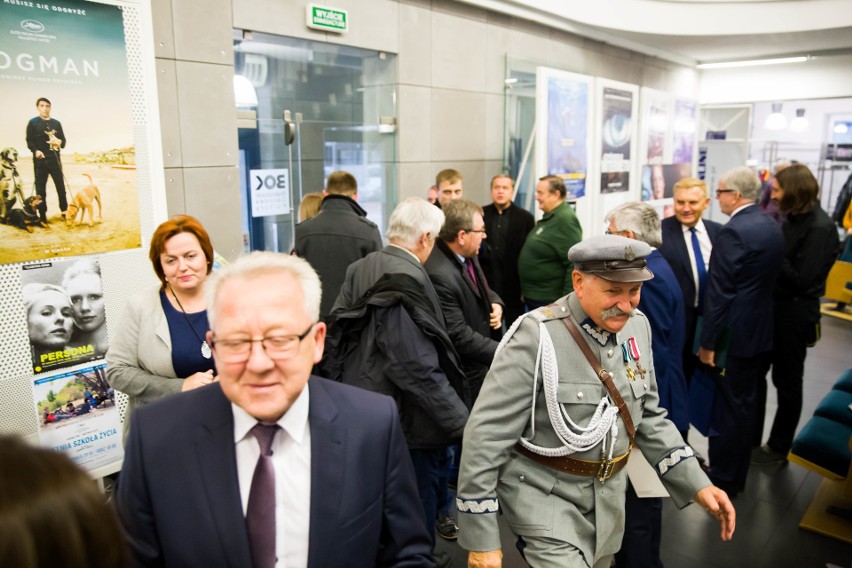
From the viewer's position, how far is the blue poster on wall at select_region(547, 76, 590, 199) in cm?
647

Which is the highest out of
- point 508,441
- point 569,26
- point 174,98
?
point 569,26

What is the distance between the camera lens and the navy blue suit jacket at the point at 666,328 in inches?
125

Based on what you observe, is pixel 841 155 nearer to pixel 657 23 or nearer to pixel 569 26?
pixel 657 23

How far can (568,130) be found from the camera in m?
6.79

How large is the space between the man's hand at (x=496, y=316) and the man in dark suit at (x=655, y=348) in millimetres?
799

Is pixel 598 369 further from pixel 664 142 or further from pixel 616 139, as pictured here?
pixel 664 142

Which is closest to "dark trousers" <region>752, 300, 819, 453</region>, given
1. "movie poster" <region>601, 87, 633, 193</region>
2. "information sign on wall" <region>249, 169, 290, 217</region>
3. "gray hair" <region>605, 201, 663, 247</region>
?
"gray hair" <region>605, 201, 663, 247</region>

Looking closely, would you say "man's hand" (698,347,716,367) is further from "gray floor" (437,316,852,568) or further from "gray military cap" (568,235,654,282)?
"gray military cap" (568,235,654,282)

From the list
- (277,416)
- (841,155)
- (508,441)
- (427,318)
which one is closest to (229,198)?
(427,318)

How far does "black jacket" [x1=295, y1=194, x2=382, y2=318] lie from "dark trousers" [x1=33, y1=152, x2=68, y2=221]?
4.79ft

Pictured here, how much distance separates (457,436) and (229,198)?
2.60m

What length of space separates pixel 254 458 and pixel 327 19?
447cm

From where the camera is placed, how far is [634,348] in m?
2.31

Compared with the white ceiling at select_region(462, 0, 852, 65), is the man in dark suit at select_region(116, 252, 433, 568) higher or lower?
lower
